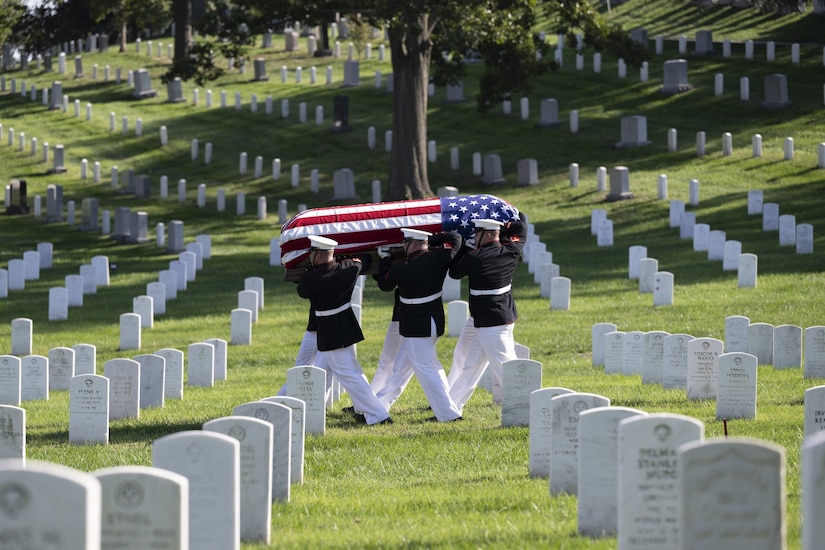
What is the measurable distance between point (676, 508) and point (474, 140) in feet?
103

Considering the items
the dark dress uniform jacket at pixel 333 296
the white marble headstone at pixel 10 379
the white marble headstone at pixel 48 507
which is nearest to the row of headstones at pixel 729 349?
the dark dress uniform jacket at pixel 333 296

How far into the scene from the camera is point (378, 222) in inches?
522

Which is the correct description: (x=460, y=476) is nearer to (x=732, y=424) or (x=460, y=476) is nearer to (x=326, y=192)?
(x=732, y=424)

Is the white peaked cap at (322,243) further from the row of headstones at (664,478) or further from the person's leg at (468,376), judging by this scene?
the row of headstones at (664,478)

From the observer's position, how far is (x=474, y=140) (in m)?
37.4

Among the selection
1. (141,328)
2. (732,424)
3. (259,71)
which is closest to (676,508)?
(732,424)

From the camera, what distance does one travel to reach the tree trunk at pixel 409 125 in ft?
97.7

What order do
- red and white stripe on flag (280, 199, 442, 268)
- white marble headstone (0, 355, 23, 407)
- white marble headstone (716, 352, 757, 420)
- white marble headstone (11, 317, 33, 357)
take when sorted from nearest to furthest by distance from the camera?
white marble headstone (716, 352, 757, 420)
red and white stripe on flag (280, 199, 442, 268)
white marble headstone (0, 355, 23, 407)
white marble headstone (11, 317, 33, 357)

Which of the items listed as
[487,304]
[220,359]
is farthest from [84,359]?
[487,304]

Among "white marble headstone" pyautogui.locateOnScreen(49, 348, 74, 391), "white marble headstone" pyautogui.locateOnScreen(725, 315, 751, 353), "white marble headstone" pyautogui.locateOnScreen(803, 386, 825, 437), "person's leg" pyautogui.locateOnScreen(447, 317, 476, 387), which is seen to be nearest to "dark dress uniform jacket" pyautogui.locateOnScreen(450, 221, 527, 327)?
"person's leg" pyautogui.locateOnScreen(447, 317, 476, 387)

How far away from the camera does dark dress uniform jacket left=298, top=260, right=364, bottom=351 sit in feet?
39.7

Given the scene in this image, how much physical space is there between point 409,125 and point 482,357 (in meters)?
18.3

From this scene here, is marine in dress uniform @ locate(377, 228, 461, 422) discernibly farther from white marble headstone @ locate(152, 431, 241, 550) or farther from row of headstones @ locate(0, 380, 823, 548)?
white marble headstone @ locate(152, 431, 241, 550)

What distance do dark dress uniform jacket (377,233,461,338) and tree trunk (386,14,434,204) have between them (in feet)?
57.0
